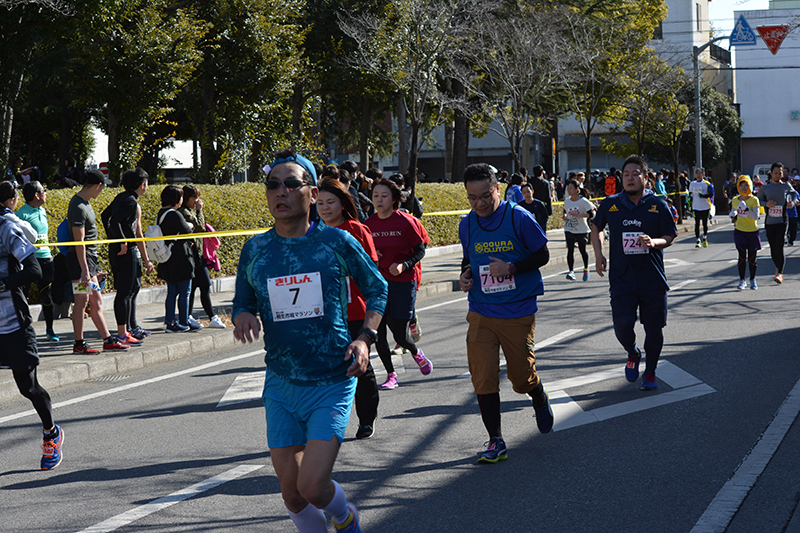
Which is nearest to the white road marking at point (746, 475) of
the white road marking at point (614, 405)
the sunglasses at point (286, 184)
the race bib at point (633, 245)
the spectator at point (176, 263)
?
the white road marking at point (614, 405)

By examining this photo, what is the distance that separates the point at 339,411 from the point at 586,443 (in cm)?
263

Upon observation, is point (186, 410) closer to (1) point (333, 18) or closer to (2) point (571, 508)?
(2) point (571, 508)

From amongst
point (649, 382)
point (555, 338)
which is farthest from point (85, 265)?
point (649, 382)

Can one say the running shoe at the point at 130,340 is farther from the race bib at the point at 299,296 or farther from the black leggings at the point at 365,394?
the race bib at the point at 299,296

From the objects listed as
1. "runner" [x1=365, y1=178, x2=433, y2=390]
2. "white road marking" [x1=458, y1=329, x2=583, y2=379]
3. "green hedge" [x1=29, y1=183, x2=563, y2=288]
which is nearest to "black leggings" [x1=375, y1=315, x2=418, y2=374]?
"runner" [x1=365, y1=178, x2=433, y2=390]

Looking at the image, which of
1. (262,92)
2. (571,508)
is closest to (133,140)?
(262,92)

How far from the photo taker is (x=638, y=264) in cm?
710

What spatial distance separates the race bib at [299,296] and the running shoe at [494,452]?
213 centimetres

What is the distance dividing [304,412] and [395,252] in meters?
3.73

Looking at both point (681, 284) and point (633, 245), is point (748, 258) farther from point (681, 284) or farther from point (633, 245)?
point (633, 245)

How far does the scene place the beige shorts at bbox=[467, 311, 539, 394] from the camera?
17.4ft

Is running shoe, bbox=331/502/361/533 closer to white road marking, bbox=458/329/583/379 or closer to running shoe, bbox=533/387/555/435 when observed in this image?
running shoe, bbox=533/387/555/435

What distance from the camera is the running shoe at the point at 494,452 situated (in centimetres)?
528

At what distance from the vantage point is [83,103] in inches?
835
